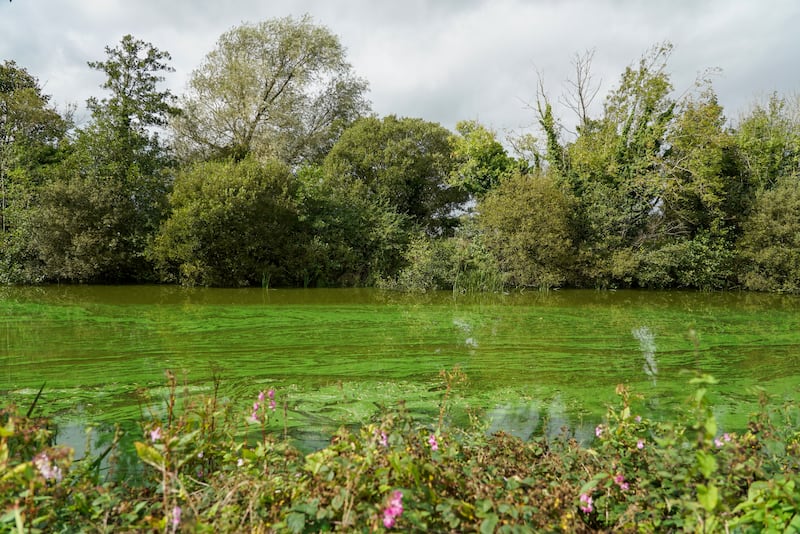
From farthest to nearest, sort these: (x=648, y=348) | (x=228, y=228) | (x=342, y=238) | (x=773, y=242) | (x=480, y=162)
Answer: (x=480, y=162) < (x=342, y=238) < (x=773, y=242) < (x=228, y=228) < (x=648, y=348)

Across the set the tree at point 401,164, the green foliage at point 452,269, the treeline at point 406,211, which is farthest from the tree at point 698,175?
the tree at point 401,164

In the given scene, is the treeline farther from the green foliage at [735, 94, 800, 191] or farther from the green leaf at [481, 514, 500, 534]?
the green leaf at [481, 514, 500, 534]

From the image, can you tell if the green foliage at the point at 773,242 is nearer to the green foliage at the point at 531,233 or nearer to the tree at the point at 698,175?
the tree at the point at 698,175

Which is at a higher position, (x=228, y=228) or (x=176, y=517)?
(x=228, y=228)

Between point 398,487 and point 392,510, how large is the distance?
18 centimetres

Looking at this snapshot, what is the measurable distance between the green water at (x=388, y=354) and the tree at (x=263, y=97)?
8.40m

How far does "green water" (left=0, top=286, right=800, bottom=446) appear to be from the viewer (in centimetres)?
320

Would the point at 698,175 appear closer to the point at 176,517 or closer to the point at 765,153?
the point at 765,153

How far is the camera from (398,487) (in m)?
1.36

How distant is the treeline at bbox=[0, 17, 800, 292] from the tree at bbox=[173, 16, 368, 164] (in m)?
2.48

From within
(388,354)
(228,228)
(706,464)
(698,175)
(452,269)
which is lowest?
(388,354)

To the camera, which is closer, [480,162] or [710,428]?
[710,428]

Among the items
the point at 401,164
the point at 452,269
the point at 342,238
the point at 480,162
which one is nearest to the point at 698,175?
the point at 480,162

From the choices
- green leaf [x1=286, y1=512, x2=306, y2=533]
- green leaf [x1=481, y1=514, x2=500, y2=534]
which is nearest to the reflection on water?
green leaf [x1=481, y1=514, x2=500, y2=534]
